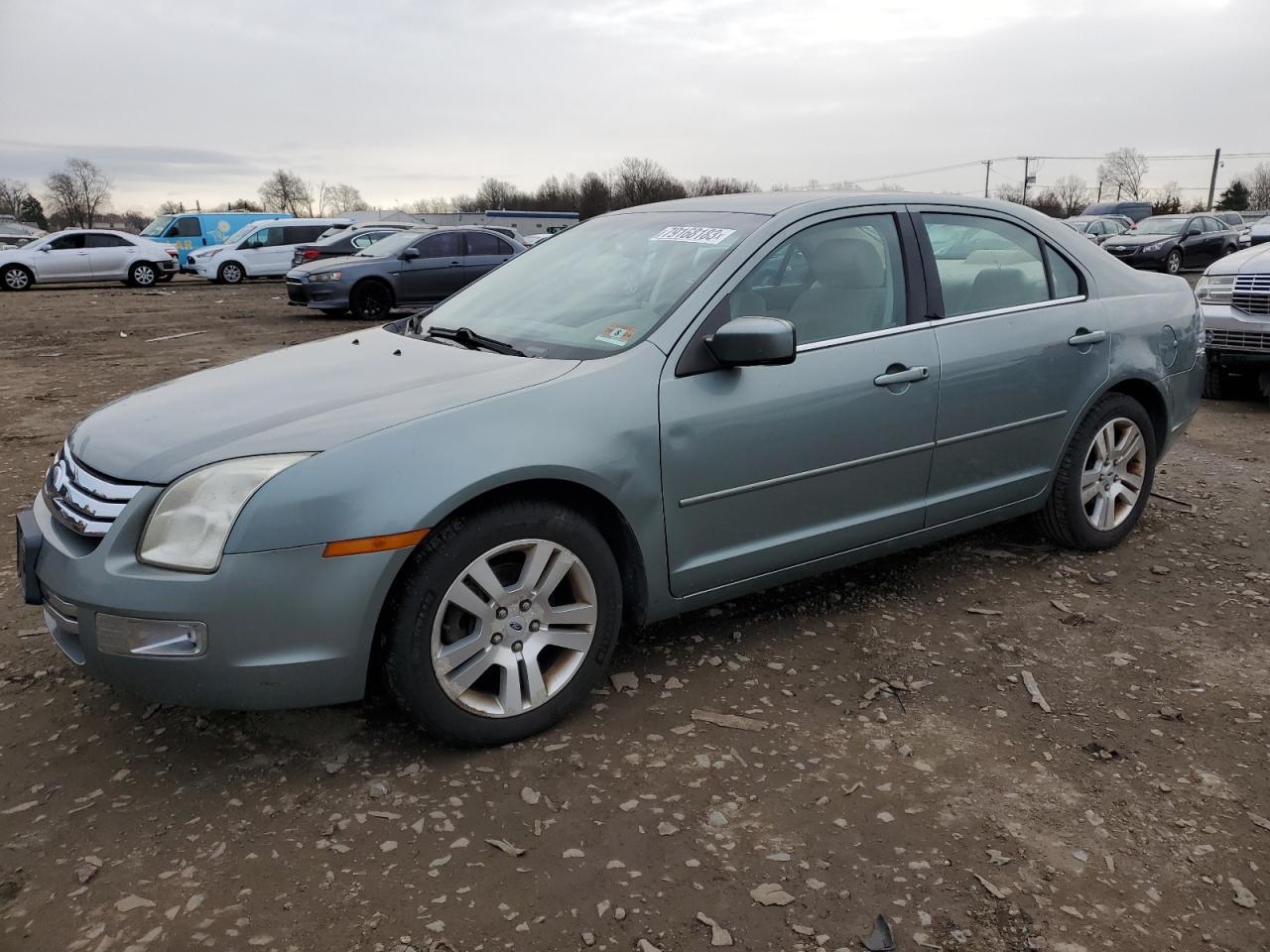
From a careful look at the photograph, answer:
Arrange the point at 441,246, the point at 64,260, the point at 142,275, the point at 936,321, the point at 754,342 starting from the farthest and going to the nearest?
the point at 142,275
the point at 64,260
the point at 441,246
the point at 936,321
the point at 754,342

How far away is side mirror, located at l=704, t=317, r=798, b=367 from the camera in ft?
9.84

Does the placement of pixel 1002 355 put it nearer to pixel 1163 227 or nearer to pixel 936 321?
pixel 936 321

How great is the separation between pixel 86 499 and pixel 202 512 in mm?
439

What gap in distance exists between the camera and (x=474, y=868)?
2.40 m

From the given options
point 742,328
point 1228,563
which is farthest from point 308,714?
point 1228,563

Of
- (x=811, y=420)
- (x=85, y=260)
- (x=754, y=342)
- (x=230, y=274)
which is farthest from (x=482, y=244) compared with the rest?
(x=754, y=342)

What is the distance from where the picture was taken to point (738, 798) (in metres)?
2.68

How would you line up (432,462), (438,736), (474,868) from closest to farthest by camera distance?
1. (474,868)
2. (432,462)
3. (438,736)

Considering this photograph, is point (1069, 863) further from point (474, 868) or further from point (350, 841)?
point (350, 841)

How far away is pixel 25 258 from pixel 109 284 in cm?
325

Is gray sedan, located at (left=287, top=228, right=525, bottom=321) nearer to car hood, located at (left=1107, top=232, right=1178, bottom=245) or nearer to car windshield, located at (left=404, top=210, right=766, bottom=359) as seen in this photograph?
car windshield, located at (left=404, top=210, right=766, bottom=359)

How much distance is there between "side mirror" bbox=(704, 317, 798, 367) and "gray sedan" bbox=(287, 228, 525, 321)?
39.5 ft

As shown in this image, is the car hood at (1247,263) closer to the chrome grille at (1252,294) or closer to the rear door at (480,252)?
the chrome grille at (1252,294)

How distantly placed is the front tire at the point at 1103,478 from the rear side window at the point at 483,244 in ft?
42.3
